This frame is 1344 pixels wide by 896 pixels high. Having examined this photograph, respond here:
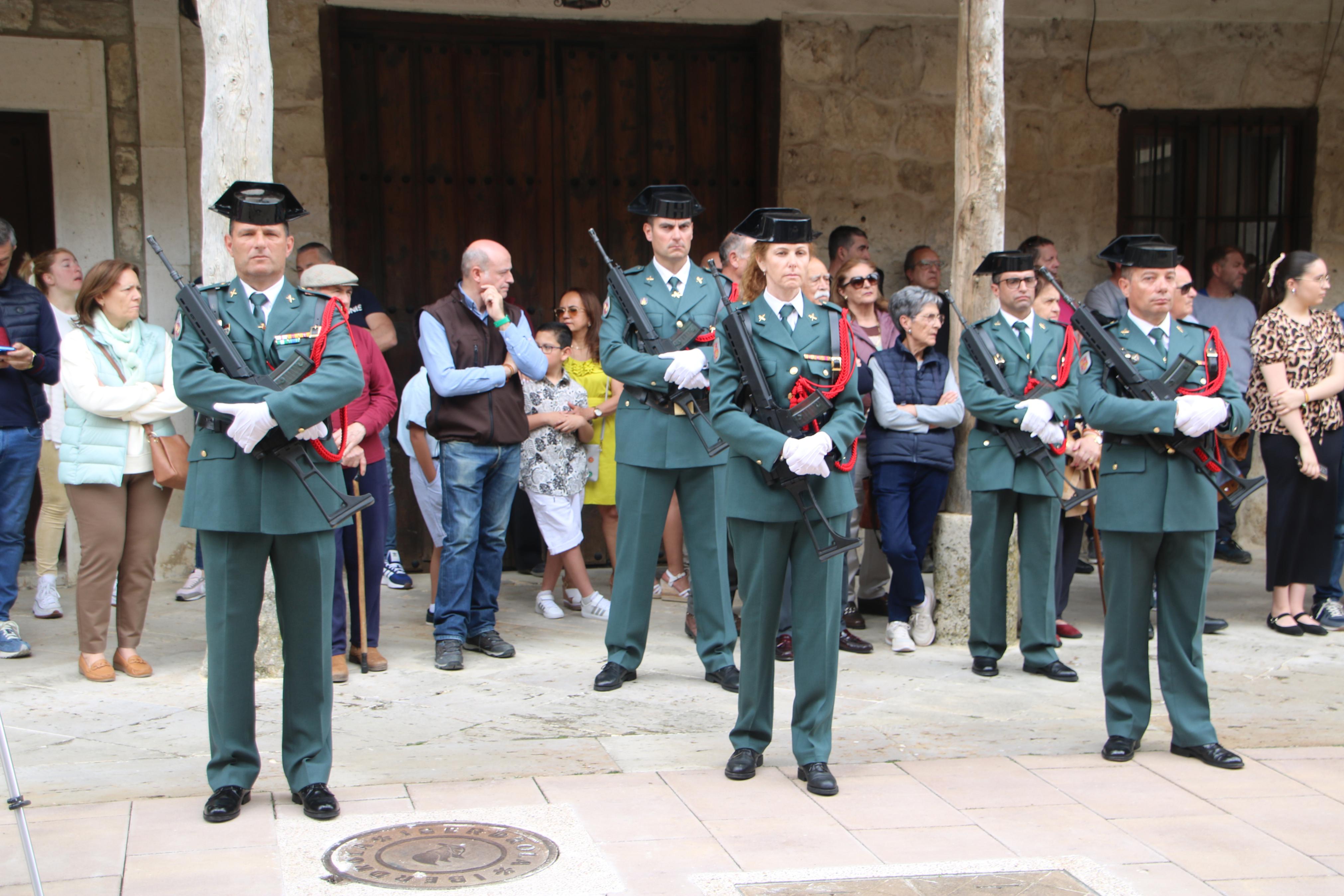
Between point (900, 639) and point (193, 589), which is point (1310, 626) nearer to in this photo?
point (900, 639)

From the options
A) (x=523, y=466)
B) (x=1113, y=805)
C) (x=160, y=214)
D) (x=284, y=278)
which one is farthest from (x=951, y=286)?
(x=160, y=214)

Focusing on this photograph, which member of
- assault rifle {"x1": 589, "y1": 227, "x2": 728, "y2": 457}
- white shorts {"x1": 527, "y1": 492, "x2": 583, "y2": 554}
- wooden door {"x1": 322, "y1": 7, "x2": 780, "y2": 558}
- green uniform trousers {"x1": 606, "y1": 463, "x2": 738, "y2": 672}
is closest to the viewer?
assault rifle {"x1": 589, "y1": 227, "x2": 728, "y2": 457}

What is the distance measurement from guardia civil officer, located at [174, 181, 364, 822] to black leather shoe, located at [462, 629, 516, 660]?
1.89 meters

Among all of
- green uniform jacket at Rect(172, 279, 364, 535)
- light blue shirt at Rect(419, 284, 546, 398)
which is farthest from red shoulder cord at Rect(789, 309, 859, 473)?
light blue shirt at Rect(419, 284, 546, 398)

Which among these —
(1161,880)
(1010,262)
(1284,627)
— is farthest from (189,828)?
(1284,627)

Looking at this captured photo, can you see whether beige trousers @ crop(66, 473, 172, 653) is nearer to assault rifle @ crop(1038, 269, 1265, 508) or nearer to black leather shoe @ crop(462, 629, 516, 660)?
black leather shoe @ crop(462, 629, 516, 660)

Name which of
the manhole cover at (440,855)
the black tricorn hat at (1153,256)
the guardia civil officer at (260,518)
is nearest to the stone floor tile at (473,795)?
the manhole cover at (440,855)

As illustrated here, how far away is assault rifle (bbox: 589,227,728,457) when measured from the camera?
16.9 feet

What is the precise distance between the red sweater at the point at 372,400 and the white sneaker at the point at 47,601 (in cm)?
201

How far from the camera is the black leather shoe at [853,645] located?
5.94 meters

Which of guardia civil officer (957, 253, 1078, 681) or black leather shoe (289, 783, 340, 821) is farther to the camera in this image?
guardia civil officer (957, 253, 1078, 681)

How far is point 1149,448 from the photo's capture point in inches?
171

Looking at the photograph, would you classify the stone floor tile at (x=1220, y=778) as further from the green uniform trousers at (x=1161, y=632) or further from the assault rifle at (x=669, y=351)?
the assault rifle at (x=669, y=351)

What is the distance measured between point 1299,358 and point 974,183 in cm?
177
